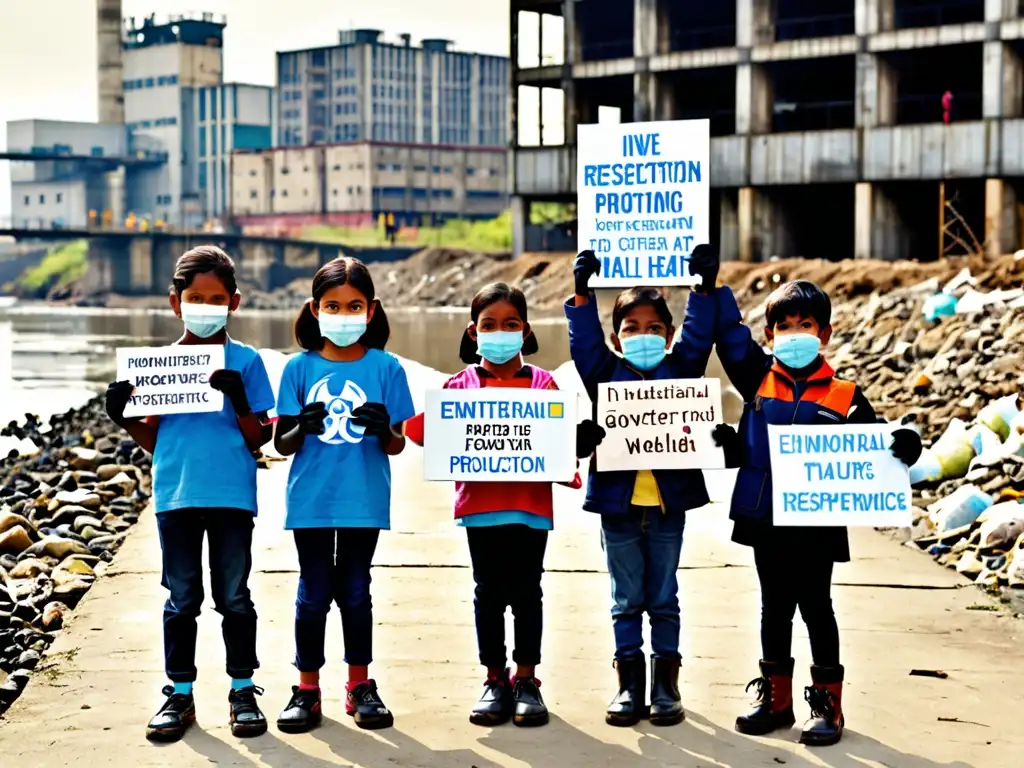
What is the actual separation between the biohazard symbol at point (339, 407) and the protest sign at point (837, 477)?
1.57m

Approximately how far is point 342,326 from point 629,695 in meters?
1.77

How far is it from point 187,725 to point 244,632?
15.7 inches

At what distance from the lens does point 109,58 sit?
147m

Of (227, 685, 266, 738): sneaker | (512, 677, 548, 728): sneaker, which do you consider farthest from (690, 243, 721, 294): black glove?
(227, 685, 266, 738): sneaker

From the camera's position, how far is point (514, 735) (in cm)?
603

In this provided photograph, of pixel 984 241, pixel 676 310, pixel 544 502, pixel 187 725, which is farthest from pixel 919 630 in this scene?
pixel 984 241

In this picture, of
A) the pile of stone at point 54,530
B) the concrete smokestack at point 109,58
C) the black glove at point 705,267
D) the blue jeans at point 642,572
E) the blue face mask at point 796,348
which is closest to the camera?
the blue face mask at point 796,348

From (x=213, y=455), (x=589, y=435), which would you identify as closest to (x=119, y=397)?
(x=213, y=455)

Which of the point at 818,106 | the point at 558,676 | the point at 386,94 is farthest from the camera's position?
the point at 386,94

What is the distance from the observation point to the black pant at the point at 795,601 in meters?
6.03

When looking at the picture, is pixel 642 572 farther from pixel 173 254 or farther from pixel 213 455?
pixel 173 254

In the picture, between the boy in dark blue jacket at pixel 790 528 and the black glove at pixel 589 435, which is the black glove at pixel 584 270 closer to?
the black glove at pixel 589 435

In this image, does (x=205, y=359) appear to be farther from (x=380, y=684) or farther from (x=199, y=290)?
(x=380, y=684)

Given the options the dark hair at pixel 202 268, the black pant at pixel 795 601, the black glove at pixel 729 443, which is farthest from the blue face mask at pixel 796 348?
the dark hair at pixel 202 268
